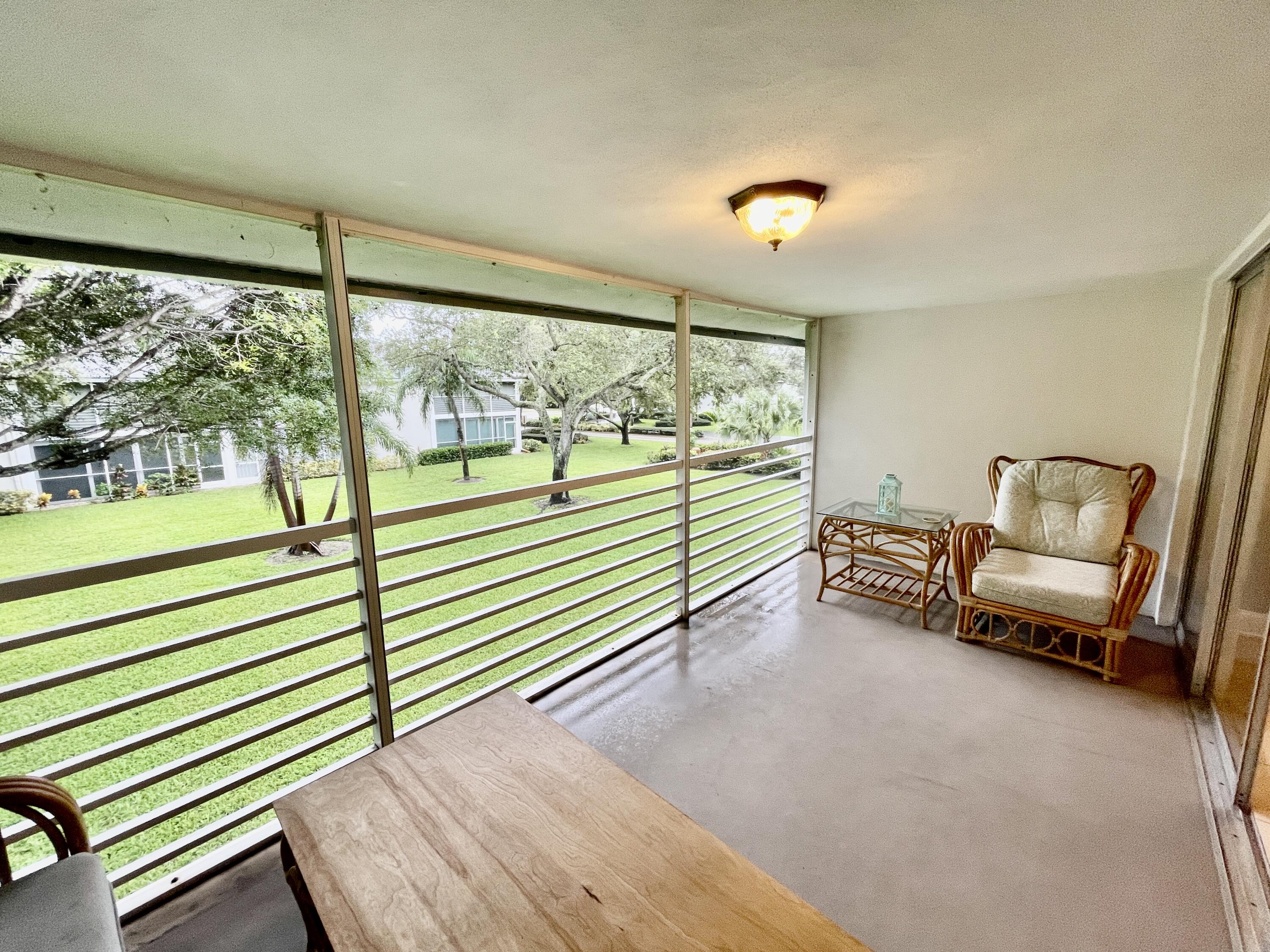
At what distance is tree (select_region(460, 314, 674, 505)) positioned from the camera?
13.1ft

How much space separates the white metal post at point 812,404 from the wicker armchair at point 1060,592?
4.87 feet

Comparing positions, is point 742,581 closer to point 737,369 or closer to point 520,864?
point 737,369

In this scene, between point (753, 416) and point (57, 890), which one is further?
point (753, 416)

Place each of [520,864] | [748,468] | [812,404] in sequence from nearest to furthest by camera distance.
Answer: [520,864], [748,468], [812,404]

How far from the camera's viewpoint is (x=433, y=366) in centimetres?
355

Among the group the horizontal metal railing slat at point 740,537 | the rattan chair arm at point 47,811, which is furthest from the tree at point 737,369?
the rattan chair arm at point 47,811

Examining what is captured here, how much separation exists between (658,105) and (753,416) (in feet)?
14.8

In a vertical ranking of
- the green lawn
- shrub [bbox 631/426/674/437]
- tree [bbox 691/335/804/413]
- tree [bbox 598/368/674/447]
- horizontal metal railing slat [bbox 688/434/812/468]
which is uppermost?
tree [bbox 691/335/804/413]

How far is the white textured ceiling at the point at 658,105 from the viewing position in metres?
0.80

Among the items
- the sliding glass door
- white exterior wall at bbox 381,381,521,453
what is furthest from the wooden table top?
white exterior wall at bbox 381,381,521,453

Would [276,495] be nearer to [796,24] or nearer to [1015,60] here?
[796,24]

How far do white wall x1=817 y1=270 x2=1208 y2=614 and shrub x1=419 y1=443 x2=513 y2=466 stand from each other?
2806 millimetres

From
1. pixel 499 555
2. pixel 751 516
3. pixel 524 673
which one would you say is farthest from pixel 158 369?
pixel 751 516

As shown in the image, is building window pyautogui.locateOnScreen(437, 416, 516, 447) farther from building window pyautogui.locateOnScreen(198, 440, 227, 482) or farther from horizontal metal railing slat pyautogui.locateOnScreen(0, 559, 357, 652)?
horizontal metal railing slat pyautogui.locateOnScreen(0, 559, 357, 652)
